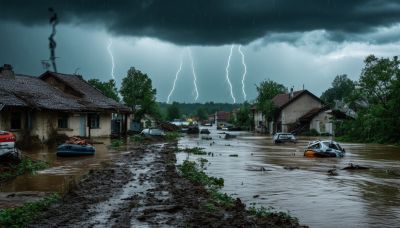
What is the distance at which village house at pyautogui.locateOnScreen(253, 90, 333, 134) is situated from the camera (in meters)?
74.2

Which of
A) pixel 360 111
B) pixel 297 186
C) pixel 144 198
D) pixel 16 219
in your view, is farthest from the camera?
pixel 360 111

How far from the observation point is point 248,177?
20.1 meters

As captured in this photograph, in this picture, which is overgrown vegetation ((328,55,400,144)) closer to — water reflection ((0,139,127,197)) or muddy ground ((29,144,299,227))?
water reflection ((0,139,127,197))

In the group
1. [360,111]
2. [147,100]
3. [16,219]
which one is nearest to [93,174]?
[16,219]

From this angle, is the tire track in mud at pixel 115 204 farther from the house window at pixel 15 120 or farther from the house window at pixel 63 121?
the house window at pixel 63 121

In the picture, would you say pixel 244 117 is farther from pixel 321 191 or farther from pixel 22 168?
pixel 321 191

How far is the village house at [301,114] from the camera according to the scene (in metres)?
74.2

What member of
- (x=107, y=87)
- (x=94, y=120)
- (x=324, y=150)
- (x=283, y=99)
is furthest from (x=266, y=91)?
(x=324, y=150)

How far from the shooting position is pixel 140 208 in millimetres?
12391

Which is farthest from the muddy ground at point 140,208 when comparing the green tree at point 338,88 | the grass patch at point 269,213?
the green tree at point 338,88

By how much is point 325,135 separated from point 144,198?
6137 cm

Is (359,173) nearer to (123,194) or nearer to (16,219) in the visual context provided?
(123,194)

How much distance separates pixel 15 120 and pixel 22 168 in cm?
1535

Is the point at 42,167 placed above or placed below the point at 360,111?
below
